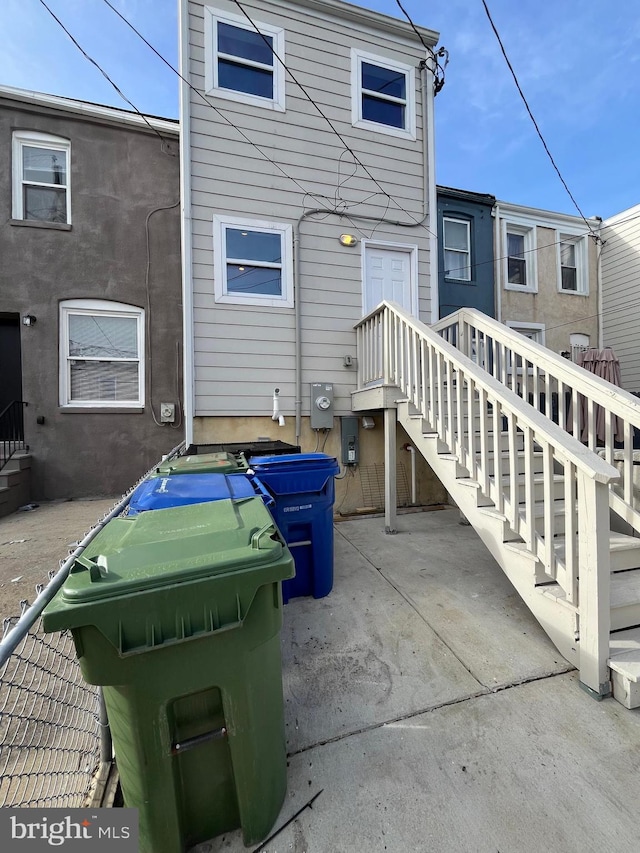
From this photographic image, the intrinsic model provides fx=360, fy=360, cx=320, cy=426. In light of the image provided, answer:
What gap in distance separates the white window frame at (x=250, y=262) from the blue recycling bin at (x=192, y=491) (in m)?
2.96

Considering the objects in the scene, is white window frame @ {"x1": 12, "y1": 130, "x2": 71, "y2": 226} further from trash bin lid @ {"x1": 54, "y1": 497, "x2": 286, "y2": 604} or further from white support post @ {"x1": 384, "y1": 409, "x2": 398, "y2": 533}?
trash bin lid @ {"x1": 54, "y1": 497, "x2": 286, "y2": 604}

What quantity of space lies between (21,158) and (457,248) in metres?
7.13

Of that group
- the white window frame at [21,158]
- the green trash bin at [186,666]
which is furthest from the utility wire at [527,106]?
the white window frame at [21,158]

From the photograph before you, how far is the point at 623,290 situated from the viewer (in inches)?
309

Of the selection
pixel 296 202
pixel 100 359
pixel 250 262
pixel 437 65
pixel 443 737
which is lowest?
pixel 443 737

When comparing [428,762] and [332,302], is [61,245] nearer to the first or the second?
[332,302]

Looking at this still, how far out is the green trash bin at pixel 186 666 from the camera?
3.08 feet

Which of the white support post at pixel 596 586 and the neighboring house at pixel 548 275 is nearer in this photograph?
the white support post at pixel 596 586

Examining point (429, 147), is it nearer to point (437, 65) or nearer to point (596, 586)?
point (437, 65)

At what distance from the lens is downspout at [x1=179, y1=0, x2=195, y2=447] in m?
4.22

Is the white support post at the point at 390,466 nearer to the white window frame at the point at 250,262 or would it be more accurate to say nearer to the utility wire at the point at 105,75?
the white window frame at the point at 250,262

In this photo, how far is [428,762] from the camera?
1.40 meters

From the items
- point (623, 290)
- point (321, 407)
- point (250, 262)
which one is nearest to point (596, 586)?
point (321, 407)

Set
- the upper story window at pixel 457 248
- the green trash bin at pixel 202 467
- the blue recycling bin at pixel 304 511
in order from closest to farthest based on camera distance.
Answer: the green trash bin at pixel 202 467 → the blue recycling bin at pixel 304 511 → the upper story window at pixel 457 248
